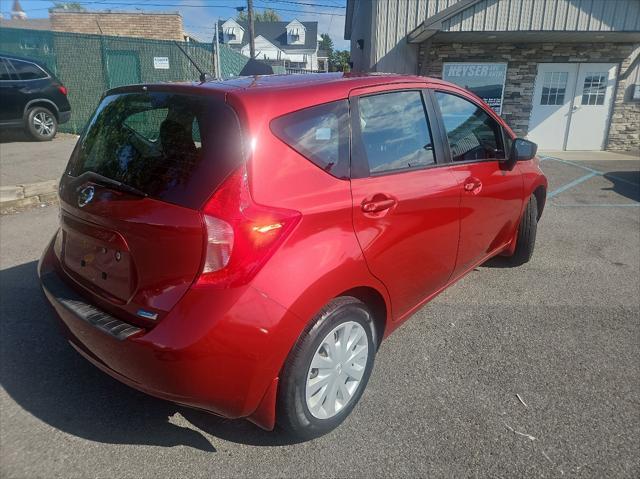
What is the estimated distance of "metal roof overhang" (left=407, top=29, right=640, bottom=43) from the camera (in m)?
11.7

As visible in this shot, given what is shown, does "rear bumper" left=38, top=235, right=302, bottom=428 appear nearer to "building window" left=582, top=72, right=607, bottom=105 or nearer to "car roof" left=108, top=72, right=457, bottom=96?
"car roof" left=108, top=72, right=457, bottom=96

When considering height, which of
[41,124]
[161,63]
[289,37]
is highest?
[289,37]

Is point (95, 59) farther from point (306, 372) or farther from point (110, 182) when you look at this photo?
point (306, 372)

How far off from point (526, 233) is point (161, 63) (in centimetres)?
1081

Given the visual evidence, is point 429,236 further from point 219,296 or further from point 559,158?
point 559,158

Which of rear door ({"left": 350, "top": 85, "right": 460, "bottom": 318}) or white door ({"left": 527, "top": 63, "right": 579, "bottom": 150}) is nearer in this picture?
rear door ({"left": 350, "top": 85, "right": 460, "bottom": 318})

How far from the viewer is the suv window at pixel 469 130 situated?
309 cm

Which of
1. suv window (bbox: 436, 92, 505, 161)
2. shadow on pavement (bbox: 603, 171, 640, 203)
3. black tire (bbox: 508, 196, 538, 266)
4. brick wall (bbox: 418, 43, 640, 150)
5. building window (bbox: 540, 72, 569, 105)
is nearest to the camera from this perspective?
suv window (bbox: 436, 92, 505, 161)

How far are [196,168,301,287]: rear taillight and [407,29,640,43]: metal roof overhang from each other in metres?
11.0

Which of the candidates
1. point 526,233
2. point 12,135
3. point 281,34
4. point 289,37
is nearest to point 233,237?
point 526,233

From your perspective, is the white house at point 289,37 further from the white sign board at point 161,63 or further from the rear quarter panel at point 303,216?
the rear quarter panel at point 303,216

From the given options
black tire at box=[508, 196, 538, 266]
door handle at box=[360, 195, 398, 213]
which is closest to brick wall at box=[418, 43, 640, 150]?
black tire at box=[508, 196, 538, 266]

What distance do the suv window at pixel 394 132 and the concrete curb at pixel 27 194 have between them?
5.39 meters

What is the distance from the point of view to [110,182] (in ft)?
7.33
